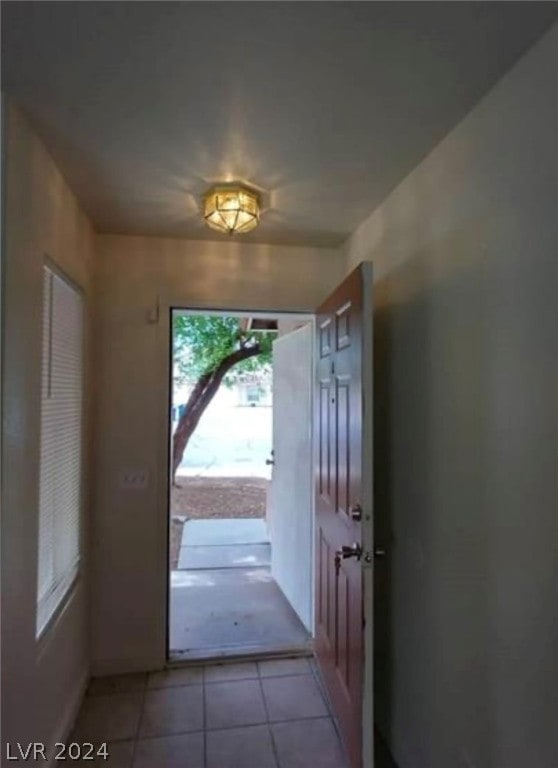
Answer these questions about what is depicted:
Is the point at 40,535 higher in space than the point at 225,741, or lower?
higher

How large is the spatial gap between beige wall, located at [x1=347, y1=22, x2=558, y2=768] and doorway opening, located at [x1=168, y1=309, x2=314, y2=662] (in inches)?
38.1

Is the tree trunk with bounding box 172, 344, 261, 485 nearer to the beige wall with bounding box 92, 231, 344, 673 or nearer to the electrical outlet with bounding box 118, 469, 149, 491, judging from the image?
the beige wall with bounding box 92, 231, 344, 673

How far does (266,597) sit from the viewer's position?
3408 mm

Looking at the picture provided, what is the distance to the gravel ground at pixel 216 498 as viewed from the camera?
6.28 m

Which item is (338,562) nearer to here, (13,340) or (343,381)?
(343,381)

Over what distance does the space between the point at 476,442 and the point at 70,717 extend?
1998 mm

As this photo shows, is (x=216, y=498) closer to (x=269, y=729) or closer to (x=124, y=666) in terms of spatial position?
(x=124, y=666)

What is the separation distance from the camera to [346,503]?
1.90 metres

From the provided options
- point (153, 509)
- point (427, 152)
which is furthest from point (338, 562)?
point (427, 152)

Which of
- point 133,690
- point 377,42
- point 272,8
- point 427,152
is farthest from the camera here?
point 133,690

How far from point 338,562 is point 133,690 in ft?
4.05

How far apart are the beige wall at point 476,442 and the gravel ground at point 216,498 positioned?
380cm

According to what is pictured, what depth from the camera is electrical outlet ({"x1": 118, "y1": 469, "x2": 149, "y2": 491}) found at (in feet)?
8.04

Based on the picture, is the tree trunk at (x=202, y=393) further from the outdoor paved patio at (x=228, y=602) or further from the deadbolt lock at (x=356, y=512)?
the deadbolt lock at (x=356, y=512)
